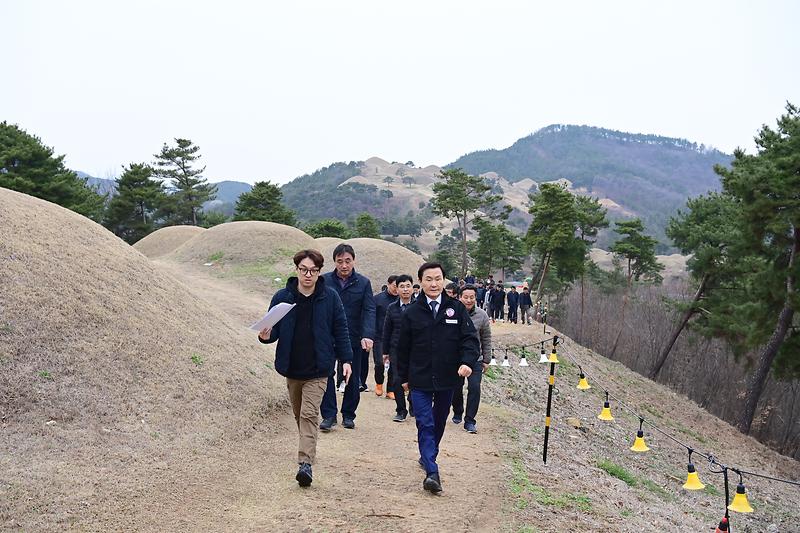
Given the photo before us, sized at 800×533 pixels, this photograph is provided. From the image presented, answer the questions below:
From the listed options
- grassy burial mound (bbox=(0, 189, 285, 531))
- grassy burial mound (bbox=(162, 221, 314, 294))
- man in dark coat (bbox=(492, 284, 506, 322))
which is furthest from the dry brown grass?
grassy burial mound (bbox=(0, 189, 285, 531))

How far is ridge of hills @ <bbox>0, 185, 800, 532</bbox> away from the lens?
4816 mm

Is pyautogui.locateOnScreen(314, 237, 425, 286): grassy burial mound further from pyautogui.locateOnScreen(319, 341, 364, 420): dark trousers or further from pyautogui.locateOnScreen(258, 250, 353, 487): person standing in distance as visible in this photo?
pyautogui.locateOnScreen(258, 250, 353, 487): person standing in distance

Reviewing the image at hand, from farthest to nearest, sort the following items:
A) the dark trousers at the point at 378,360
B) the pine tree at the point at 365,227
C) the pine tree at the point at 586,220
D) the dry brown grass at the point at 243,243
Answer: the pine tree at the point at 365,227
the pine tree at the point at 586,220
the dry brown grass at the point at 243,243
the dark trousers at the point at 378,360

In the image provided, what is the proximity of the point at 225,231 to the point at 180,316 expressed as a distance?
59.7ft

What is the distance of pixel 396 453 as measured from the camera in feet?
21.4

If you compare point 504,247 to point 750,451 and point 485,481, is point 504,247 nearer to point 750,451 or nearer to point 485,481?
point 750,451

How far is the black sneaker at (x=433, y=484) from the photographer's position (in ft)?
16.7

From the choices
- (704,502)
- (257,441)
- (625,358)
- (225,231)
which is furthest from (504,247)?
(257,441)

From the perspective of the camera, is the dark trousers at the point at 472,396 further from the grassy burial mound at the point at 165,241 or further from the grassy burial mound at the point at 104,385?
the grassy burial mound at the point at 165,241

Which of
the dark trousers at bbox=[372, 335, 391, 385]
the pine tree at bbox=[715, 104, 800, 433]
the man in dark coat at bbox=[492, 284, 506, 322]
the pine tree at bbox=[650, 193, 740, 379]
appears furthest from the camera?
the pine tree at bbox=[650, 193, 740, 379]

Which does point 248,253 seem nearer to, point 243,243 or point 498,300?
point 243,243

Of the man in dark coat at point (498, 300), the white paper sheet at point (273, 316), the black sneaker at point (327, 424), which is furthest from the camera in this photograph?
the man in dark coat at point (498, 300)

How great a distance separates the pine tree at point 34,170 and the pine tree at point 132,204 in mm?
10940

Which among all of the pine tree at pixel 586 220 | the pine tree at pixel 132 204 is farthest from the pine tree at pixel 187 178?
the pine tree at pixel 586 220
